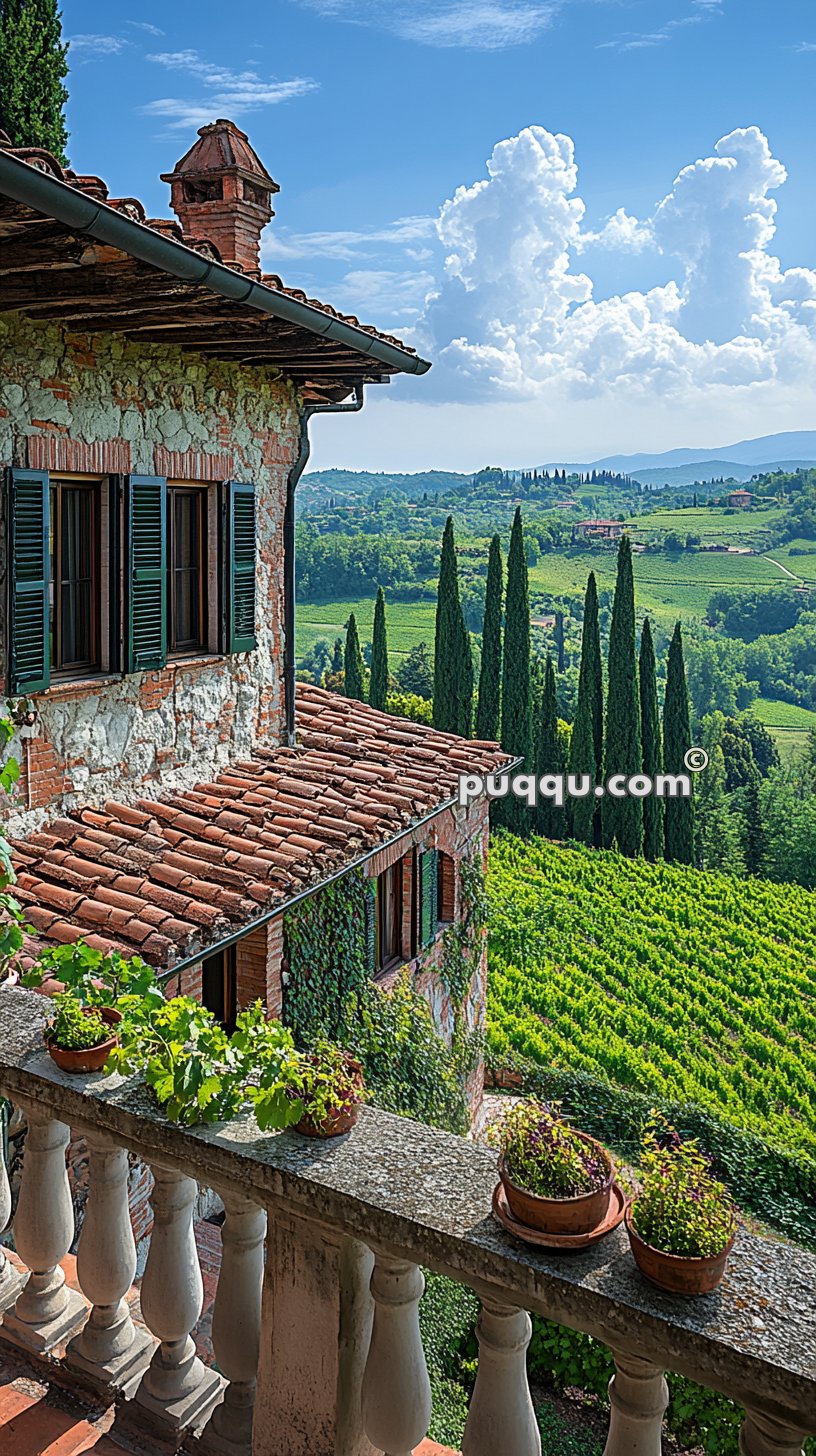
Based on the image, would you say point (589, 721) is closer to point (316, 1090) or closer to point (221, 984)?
point (221, 984)

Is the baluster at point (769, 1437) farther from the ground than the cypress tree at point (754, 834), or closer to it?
farther from the ground

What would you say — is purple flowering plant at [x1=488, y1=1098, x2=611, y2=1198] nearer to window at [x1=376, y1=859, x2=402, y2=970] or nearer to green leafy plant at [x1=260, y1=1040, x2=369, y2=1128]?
green leafy plant at [x1=260, y1=1040, x2=369, y2=1128]

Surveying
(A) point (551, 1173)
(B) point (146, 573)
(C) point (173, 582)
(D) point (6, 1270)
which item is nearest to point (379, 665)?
(C) point (173, 582)

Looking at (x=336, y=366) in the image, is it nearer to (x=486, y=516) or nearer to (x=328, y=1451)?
(x=328, y=1451)

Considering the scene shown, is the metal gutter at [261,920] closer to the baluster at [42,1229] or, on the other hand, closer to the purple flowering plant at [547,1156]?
the baluster at [42,1229]

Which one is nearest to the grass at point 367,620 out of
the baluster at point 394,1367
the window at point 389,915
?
the window at point 389,915

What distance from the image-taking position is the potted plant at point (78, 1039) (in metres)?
2.34

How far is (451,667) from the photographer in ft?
120

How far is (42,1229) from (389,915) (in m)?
7.96

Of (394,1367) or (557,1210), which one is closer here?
(557,1210)

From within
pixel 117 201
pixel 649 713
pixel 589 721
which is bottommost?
pixel 589 721

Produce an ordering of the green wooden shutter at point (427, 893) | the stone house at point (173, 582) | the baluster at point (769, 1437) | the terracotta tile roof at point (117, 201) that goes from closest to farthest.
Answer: the baluster at point (769, 1437)
the terracotta tile roof at point (117, 201)
the stone house at point (173, 582)
the green wooden shutter at point (427, 893)

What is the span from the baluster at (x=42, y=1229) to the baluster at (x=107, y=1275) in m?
0.10

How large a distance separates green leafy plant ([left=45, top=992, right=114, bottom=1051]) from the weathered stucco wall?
4092mm
